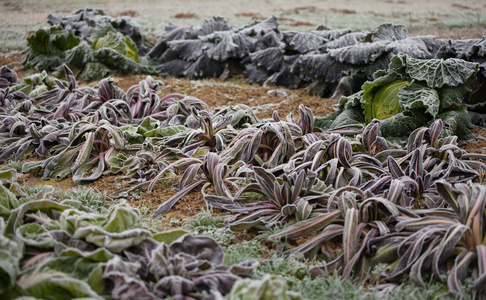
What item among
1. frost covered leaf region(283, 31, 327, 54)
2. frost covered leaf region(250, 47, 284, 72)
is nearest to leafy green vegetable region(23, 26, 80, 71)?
frost covered leaf region(250, 47, 284, 72)

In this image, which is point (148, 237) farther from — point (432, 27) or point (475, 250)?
point (432, 27)

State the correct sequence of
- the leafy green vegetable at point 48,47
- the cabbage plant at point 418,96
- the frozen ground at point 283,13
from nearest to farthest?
1. the cabbage plant at point 418,96
2. the leafy green vegetable at point 48,47
3. the frozen ground at point 283,13

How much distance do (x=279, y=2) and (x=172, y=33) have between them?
12156mm

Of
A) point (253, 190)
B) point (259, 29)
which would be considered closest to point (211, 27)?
point (259, 29)

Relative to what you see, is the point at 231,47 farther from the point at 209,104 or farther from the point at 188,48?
the point at 209,104

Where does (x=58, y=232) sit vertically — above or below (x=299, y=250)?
above

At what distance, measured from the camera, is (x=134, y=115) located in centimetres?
509

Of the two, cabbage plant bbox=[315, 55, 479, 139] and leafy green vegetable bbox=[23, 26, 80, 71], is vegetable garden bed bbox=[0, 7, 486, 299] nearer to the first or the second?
cabbage plant bbox=[315, 55, 479, 139]

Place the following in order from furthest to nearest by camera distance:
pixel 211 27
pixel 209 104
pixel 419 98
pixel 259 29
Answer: pixel 211 27
pixel 259 29
pixel 209 104
pixel 419 98

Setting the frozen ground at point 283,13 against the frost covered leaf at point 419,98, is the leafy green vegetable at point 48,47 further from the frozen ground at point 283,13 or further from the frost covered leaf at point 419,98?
the frost covered leaf at point 419,98

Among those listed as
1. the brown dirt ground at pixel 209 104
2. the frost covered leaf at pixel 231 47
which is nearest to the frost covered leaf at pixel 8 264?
the brown dirt ground at pixel 209 104

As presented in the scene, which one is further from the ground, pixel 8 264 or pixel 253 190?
pixel 8 264

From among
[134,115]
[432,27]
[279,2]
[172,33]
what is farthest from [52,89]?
[279,2]

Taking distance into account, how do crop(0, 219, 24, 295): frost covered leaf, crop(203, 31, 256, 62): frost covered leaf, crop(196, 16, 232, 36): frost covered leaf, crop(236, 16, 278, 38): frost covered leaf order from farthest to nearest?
Answer: crop(196, 16, 232, 36): frost covered leaf → crop(236, 16, 278, 38): frost covered leaf → crop(203, 31, 256, 62): frost covered leaf → crop(0, 219, 24, 295): frost covered leaf
